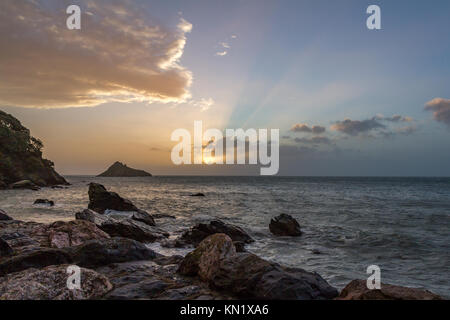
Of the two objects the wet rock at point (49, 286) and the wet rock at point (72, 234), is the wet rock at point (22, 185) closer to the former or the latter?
the wet rock at point (72, 234)

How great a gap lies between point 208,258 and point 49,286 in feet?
11.6

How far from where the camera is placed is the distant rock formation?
7188 centimetres

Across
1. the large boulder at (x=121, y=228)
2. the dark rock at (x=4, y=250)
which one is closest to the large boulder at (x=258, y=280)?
the dark rock at (x=4, y=250)

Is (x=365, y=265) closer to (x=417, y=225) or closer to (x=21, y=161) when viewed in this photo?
(x=417, y=225)

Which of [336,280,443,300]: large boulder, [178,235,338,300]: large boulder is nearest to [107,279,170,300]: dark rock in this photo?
[178,235,338,300]: large boulder

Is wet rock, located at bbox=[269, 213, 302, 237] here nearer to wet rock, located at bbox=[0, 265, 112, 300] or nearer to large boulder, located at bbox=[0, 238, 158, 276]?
large boulder, located at bbox=[0, 238, 158, 276]

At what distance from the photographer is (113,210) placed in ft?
83.4

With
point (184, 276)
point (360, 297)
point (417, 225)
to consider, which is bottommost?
point (417, 225)

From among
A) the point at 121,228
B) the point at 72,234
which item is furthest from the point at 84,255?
the point at 121,228

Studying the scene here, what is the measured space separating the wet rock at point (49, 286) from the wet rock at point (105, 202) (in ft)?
66.3

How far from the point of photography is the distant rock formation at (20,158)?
71875mm

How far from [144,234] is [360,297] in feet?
38.0

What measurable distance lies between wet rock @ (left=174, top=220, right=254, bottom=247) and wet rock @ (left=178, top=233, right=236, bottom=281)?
633cm
